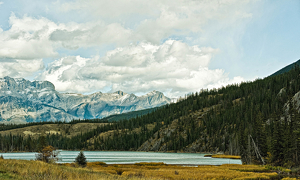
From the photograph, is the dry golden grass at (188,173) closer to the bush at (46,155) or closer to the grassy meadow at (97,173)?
the grassy meadow at (97,173)

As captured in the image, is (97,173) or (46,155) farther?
(46,155)

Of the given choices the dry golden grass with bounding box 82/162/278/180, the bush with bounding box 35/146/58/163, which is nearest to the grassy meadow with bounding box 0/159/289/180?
the dry golden grass with bounding box 82/162/278/180

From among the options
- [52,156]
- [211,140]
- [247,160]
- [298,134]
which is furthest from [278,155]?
[211,140]

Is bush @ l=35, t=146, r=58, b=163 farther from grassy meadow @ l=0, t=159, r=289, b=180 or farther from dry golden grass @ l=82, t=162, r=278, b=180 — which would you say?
dry golden grass @ l=82, t=162, r=278, b=180

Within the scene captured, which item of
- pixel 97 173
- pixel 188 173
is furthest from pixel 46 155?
pixel 188 173

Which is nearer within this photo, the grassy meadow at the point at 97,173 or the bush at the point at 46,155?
the grassy meadow at the point at 97,173

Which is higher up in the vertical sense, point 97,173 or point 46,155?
point 46,155

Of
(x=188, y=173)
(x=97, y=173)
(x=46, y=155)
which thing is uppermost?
(x=46, y=155)

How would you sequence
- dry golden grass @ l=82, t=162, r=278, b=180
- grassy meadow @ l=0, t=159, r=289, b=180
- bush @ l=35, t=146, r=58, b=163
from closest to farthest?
grassy meadow @ l=0, t=159, r=289, b=180, dry golden grass @ l=82, t=162, r=278, b=180, bush @ l=35, t=146, r=58, b=163

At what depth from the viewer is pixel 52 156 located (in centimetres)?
5625

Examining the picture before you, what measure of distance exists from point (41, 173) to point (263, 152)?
270ft

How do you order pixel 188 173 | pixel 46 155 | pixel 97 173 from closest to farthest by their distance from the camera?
pixel 97 173
pixel 188 173
pixel 46 155

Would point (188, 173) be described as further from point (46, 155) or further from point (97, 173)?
point (46, 155)

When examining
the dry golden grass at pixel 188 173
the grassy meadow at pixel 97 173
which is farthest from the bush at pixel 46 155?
the dry golden grass at pixel 188 173
